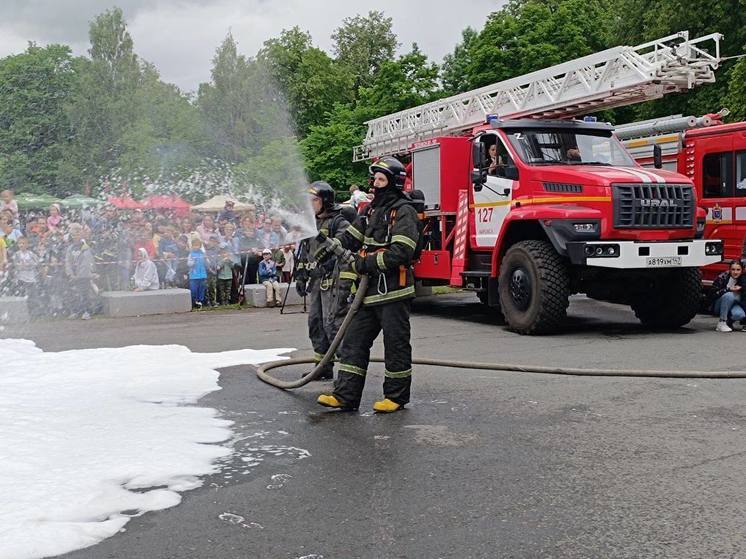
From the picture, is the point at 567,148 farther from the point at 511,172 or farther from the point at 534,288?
the point at 534,288

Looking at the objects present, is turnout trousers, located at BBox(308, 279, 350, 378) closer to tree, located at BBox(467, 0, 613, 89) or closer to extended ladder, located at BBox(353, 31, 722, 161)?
extended ladder, located at BBox(353, 31, 722, 161)

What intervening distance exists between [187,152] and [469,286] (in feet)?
18.2

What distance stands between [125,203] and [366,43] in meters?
53.3

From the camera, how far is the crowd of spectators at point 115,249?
32.8 feet

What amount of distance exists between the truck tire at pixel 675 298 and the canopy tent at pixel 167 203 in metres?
6.25

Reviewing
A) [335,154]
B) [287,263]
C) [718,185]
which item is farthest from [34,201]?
[335,154]

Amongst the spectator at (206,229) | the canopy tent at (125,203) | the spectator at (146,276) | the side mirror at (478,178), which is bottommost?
the spectator at (146,276)

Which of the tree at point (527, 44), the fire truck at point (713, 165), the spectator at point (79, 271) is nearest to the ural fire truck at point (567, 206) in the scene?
the fire truck at point (713, 165)

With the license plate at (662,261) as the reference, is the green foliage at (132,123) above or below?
above

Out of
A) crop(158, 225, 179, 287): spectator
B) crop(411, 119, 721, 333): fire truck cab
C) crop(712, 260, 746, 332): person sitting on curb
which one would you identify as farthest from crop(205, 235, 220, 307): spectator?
crop(712, 260, 746, 332): person sitting on curb

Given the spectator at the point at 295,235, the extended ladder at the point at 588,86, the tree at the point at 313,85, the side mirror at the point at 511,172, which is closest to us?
the spectator at the point at 295,235

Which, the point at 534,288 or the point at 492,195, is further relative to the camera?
the point at 492,195

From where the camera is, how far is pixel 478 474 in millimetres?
5078

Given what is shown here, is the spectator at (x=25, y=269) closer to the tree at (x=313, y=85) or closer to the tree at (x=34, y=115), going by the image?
the tree at (x=34, y=115)
